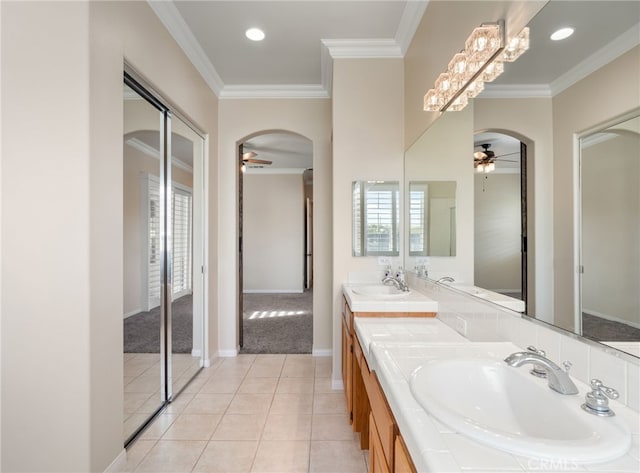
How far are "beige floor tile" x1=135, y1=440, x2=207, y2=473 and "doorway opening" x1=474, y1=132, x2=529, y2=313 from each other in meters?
1.87

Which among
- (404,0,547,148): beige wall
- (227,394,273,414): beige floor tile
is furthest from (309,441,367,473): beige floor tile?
(404,0,547,148): beige wall

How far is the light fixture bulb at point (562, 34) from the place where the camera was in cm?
90

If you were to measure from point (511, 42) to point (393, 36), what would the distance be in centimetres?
160

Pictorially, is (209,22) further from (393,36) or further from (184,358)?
(184,358)

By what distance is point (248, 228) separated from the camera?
693cm

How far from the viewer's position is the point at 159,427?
6.78 ft

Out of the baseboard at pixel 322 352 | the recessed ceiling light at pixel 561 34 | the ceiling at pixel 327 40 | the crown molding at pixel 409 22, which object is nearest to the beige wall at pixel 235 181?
the baseboard at pixel 322 352

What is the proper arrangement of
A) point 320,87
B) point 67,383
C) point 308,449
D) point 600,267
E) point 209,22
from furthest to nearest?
point 320,87
point 209,22
point 308,449
point 67,383
point 600,267

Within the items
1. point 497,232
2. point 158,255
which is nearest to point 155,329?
point 158,255

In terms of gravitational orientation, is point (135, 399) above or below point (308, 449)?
above

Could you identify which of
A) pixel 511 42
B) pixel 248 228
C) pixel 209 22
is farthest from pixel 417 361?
pixel 248 228

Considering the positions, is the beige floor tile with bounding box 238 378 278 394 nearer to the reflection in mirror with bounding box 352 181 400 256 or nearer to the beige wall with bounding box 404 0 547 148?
the reflection in mirror with bounding box 352 181 400 256

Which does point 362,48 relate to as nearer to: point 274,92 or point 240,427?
point 274,92

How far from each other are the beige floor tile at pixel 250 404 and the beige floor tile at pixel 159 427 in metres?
0.40
